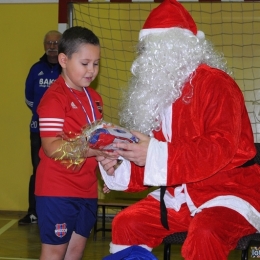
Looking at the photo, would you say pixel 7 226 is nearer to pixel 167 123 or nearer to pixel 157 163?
pixel 167 123

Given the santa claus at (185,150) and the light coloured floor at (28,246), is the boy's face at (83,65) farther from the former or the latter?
the light coloured floor at (28,246)

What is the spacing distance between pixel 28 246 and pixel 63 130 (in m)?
2.33

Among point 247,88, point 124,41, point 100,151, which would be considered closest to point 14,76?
point 124,41

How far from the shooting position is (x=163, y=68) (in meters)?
3.03

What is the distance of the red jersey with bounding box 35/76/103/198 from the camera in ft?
10.4

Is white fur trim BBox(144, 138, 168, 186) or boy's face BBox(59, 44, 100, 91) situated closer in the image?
white fur trim BBox(144, 138, 168, 186)

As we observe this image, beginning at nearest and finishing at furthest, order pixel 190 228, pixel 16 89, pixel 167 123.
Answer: pixel 190 228
pixel 167 123
pixel 16 89

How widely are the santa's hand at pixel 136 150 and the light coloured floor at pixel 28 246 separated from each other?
220cm

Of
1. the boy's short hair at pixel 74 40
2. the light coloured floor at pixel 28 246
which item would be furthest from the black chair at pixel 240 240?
the light coloured floor at pixel 28 246

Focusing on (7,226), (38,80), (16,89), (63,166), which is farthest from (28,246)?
(63,166)

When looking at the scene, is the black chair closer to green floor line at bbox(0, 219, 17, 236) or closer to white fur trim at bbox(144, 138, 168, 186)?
white fur trim at bbox(144, 138, 168, 186)

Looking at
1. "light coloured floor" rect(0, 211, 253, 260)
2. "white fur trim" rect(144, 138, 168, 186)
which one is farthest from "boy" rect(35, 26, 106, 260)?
"light coloured floor" rect(0, 211, 253, 260)

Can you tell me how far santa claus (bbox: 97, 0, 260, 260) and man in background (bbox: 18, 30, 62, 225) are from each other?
2.86 meters

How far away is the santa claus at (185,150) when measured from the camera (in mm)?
2719
